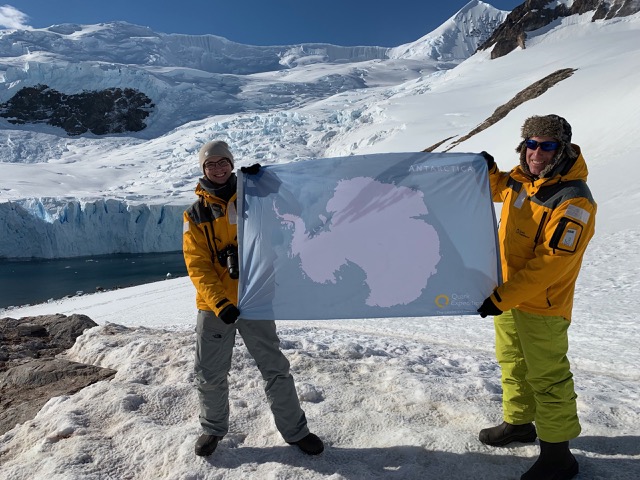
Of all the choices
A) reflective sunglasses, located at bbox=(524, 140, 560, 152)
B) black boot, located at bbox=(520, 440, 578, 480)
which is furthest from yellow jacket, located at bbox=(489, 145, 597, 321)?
black boot, located at bbox=(520, 440, 578, 480)

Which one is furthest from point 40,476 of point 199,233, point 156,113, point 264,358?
point 156,113

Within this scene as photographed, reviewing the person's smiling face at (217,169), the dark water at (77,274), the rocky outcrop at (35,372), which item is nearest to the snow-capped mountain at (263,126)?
the dark water at (77,274)

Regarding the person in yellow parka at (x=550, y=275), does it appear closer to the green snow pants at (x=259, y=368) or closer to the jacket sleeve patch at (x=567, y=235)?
the jacket sleeve patch at (x=567, y=235)

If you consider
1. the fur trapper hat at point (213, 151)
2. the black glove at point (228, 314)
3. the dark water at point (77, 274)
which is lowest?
the dark water at point (77, 274)

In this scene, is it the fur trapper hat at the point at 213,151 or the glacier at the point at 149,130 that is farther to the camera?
the glacier at the point at 149,130

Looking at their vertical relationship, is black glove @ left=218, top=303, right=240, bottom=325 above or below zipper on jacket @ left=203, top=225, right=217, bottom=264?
below

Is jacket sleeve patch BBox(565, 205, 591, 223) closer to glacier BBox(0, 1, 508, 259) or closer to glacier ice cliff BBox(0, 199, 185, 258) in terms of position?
glacier ice cliff BBox(0, 199, 185, 258)

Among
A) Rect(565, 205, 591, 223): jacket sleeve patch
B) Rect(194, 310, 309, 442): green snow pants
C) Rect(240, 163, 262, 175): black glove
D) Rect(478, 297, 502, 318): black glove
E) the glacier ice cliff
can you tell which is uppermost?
Rect(240, 163, 262, 175): black glove

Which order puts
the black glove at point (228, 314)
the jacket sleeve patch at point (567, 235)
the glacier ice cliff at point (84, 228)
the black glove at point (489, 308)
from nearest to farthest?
1. the jacket sleeve patch at point (567, 235)
2. the black glove at point (489, 308)
3. the black glove at point (228, 314)
4. the glacier ice cliff at point (84, 228)
